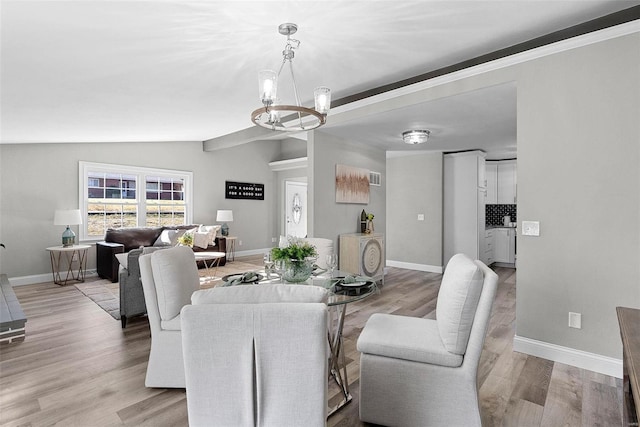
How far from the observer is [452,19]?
2322 millimetres

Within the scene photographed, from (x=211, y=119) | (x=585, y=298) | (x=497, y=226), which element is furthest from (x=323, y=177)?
(x=497, y=226)

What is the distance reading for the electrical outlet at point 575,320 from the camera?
8.32ft

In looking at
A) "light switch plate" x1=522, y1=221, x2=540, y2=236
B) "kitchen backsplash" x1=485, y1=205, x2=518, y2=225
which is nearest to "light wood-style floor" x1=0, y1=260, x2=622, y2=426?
"light switch plate" x1=522, y1=221, x2=540, y2=236

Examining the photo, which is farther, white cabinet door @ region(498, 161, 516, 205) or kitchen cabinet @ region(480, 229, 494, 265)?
white cabinet door @ region(498, 161, 516, 205)

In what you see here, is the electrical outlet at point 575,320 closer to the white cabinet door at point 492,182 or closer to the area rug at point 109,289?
the area rug at point 109,289

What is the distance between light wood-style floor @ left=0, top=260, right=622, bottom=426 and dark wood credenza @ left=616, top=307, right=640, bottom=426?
604mm

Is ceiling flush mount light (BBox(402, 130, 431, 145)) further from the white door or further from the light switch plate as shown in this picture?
the white door

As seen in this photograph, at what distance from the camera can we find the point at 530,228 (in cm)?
276

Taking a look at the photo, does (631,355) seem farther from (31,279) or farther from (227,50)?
(31,279)

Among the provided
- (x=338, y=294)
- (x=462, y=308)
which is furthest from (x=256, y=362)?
(x=462, y=308)

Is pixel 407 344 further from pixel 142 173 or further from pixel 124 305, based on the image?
Answer: pixel 142 173

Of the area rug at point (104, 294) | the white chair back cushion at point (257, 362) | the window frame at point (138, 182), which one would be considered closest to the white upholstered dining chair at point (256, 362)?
the white chair back cushion at point (257, 362)

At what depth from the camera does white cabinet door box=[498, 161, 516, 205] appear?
702 cm

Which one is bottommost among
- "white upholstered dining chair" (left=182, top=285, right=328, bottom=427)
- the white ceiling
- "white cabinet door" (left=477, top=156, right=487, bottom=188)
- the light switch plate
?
"white upholstered dining chair" (left=182, top=285, right=328, bottom=427)
